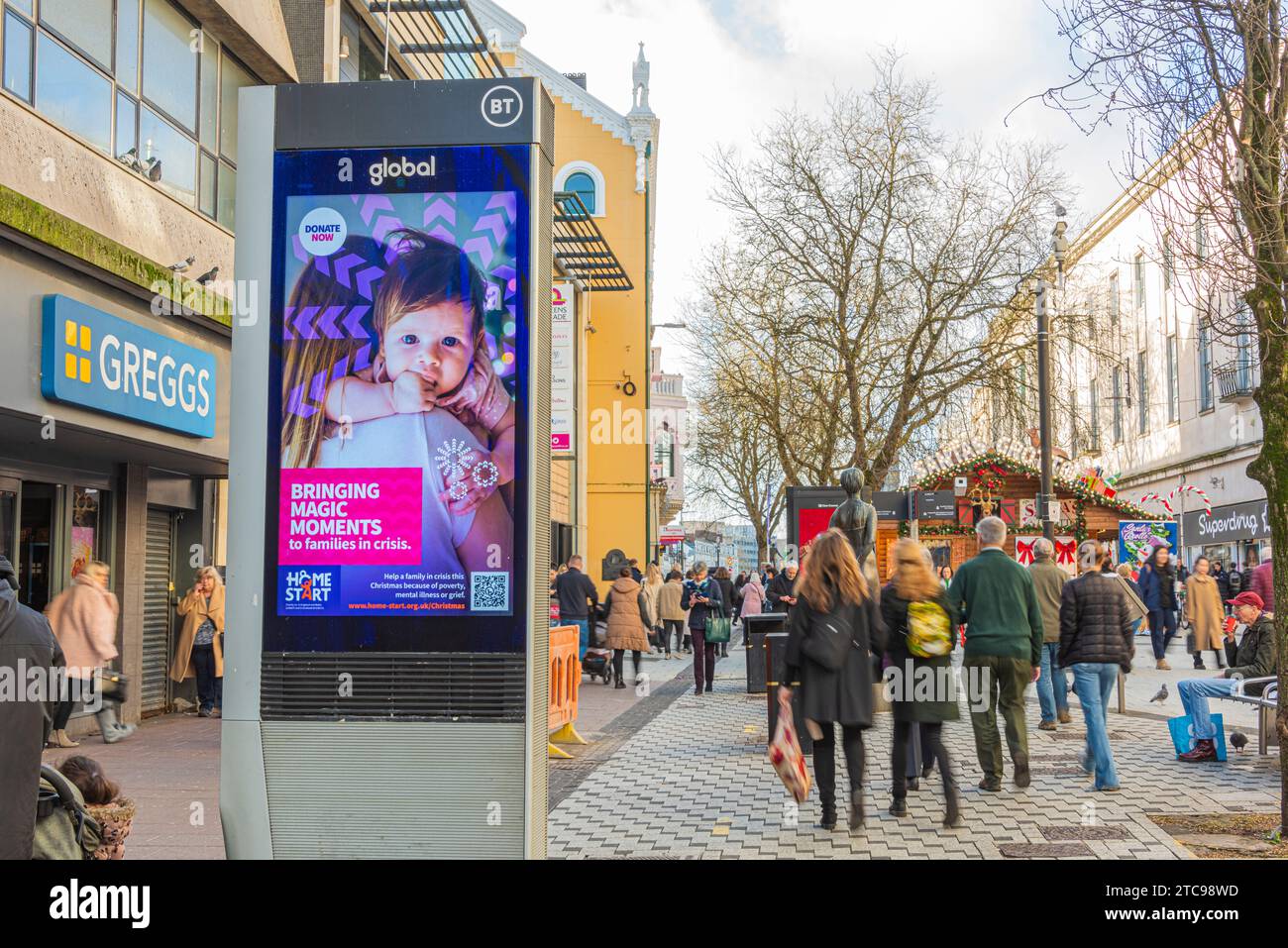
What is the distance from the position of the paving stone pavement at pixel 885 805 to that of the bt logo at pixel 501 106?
400 centimetres

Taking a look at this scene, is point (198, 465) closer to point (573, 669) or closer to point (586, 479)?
point (573, 669)

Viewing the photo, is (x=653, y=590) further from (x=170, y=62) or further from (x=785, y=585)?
(x=170, y=62)

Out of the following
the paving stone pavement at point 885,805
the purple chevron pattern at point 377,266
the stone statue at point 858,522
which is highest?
the purple chevron pattern at point 377,266

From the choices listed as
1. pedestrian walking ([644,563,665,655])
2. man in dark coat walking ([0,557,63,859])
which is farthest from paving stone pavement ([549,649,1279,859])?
pedestrian walking ([644,563,665,655])

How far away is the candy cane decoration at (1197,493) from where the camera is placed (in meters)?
40.1

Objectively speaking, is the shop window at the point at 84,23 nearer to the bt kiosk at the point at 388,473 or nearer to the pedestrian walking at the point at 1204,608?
the bt kiosk at the point at 388,473

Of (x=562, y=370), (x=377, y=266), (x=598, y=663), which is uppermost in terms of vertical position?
(x=562, y=370)

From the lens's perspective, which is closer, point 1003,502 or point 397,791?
point 397,791

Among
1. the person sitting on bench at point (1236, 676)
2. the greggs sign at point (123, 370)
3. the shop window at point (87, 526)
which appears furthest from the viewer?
the shop window at point (87, 526)

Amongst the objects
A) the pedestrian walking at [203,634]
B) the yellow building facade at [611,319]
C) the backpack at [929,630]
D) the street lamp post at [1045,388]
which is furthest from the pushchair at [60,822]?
the yellow building facade at [611,319]

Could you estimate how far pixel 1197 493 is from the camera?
41281 millimetres

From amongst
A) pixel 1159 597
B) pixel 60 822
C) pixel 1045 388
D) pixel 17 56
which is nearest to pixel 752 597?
pixel 1045 388

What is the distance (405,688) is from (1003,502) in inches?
795

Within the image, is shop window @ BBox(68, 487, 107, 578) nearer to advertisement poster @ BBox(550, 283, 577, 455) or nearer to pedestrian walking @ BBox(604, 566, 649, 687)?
pedestrian walking @ BBox(604, 566, 649, 687)
